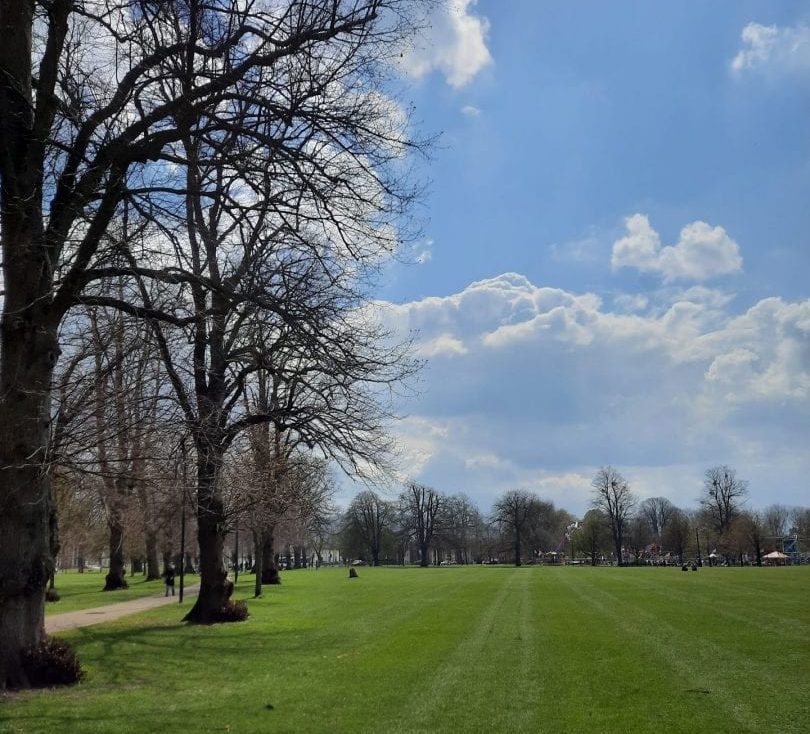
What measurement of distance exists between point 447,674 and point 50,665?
20.0 feet

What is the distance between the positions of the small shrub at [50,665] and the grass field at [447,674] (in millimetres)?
323

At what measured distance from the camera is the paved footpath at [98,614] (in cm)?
2190

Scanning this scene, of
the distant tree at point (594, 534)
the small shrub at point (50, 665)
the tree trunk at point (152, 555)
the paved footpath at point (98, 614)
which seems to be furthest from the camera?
the distant tree at point (594, 534)

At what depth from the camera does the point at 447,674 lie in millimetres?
12562

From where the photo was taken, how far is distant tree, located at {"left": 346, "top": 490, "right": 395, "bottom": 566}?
126 m

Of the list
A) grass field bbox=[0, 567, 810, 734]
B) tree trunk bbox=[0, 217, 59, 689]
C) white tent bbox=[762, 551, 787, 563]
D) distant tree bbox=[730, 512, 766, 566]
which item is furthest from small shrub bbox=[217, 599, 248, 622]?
white tent bbox=[762, 551, 787, 563]

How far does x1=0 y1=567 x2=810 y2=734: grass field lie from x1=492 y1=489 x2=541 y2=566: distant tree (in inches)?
3727

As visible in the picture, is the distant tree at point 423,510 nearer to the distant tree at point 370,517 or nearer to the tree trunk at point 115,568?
the distant tree at point 370,517

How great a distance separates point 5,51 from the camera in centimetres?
1093

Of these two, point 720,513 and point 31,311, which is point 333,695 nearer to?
point 31,311

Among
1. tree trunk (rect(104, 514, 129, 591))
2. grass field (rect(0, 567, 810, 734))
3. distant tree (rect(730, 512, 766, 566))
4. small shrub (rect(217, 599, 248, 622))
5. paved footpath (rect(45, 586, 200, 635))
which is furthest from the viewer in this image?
distant tree (rect(730, 512, 766, 566))

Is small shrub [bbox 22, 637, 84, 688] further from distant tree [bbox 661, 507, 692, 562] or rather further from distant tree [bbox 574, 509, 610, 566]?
distant tree [bbox 574, 509, 610, 566]

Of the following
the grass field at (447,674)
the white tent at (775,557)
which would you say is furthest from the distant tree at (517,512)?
the grass field at (447,674)

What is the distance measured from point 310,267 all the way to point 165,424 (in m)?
3.93
